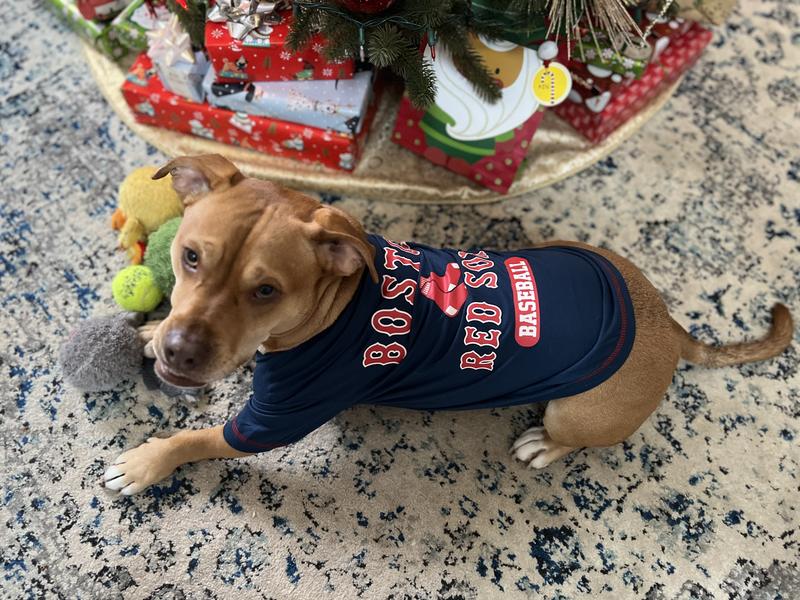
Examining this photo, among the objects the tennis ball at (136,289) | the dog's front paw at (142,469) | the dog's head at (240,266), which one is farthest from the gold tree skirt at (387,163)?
the dog's front paw at (142,469)

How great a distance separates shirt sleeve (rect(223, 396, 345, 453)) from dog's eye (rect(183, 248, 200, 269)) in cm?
44

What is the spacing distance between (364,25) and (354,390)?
1113 mm

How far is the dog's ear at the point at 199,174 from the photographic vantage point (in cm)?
152

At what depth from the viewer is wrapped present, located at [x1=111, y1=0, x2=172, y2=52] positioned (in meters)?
2.46

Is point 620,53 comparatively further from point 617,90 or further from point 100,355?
point 100,355

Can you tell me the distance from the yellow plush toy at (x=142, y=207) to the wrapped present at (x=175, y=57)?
15.6 inches

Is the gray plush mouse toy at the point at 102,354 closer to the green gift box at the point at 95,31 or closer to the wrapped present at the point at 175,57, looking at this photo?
the wrapped present at the point at 175,57

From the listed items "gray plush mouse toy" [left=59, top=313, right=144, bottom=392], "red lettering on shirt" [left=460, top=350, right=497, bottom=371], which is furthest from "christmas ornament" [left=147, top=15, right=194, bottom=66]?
"red lettering on shirt" [left=460, top=350, right=497, bottom=371]

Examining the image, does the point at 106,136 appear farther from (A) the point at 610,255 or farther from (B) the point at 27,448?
(A) the point at 610,255

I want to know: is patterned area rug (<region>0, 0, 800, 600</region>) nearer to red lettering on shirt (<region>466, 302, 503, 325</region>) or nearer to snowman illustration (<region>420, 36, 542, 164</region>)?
snowman illustration (<region>420, 36, 542, 164</region>)

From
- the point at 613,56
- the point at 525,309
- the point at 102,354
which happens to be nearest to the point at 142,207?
the point at 102,354

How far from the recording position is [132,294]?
212 centimetres

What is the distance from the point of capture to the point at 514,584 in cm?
197

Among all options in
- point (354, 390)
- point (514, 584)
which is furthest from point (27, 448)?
point (514, 584)
